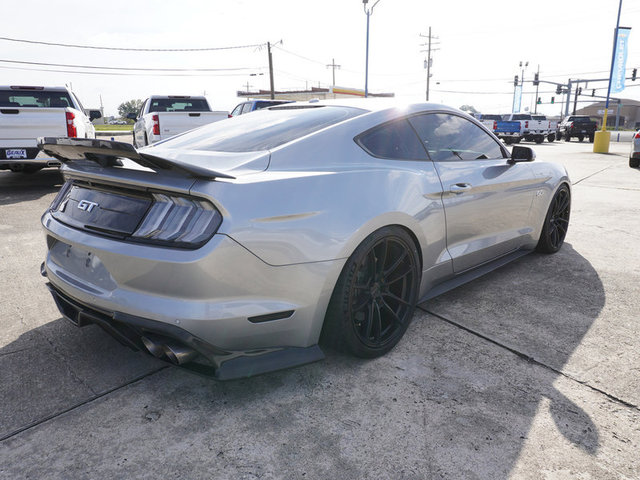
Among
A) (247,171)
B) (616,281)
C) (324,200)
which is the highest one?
(247,171)

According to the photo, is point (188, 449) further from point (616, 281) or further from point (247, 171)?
point (616, 281)

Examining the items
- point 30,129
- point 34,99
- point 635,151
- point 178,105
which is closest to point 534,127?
point 635,151

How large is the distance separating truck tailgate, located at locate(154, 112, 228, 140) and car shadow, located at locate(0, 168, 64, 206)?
226 centimetres

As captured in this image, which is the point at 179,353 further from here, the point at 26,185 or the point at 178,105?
the point at 178,105

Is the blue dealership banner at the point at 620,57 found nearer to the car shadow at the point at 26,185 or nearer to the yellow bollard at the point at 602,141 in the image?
the yellow bollard at the point at 602,141

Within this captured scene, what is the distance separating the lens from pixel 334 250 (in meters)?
2.23

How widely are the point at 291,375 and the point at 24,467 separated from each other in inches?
47.6

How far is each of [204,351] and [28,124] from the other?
7.50 metres

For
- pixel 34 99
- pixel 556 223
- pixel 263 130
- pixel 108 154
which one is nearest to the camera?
pixel 108 154

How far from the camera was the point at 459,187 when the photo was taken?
307cm

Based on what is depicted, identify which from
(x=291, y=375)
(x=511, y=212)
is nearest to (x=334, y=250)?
(x=291, y=375)

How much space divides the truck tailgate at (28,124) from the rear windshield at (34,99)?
1.76m

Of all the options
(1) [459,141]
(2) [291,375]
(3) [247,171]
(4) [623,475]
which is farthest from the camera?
(1) [459,141]

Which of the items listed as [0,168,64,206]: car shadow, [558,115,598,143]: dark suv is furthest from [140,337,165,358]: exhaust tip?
[558,115,598,143]: dark suv
